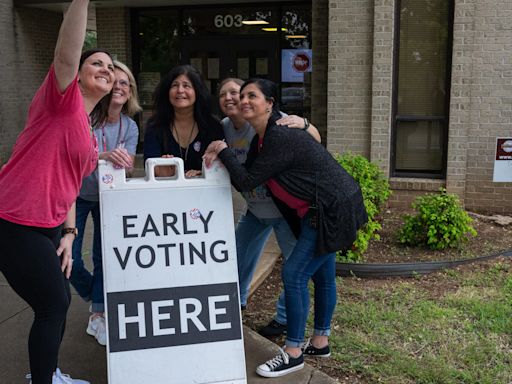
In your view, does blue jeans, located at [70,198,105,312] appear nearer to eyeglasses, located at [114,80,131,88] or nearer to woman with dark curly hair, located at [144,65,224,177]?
woman with dark curly hair, located at [144,65,224,177]

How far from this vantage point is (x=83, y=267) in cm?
365

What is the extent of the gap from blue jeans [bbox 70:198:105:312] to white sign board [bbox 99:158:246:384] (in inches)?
23.5

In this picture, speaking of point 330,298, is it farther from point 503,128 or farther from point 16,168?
point 503,128

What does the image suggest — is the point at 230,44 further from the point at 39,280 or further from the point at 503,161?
the point at 39,280

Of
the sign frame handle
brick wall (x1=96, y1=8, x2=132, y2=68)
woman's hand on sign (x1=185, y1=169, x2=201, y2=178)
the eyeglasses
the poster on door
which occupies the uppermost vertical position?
brick wall (x1=96, y1=8, x2=132, y2=68)

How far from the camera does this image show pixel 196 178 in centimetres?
316

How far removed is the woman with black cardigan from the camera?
3070 mm

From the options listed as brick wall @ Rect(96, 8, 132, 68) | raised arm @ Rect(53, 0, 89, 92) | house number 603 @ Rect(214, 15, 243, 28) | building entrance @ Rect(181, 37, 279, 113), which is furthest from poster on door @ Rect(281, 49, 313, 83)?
raised arm @ Rect(53, 0, 89, 92)

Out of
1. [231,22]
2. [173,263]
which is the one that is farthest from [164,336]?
[231,22]

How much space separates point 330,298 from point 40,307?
5.45ft

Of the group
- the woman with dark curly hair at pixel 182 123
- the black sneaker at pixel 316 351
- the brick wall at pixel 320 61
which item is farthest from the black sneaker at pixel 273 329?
the brick wall at pixel 320 61

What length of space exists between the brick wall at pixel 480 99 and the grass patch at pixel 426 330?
274cm

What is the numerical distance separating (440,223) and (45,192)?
3965 mm

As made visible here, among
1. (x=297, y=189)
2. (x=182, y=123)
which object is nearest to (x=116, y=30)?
(x=182, y=123)
